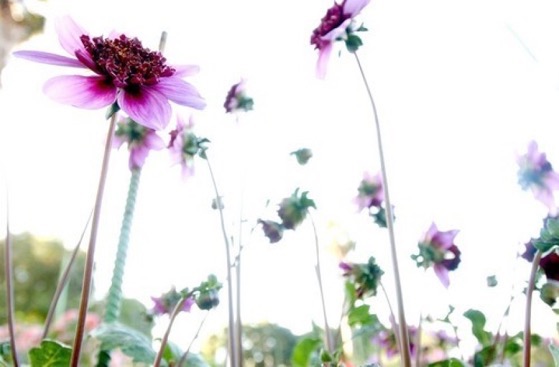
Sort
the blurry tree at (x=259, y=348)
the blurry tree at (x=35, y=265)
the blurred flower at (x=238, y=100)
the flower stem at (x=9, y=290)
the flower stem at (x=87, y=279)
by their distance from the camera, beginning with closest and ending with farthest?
the flower stem at (x=87, y=279) < the flower stem at (x=9, y=290) < the blurred flower at (x=238, y=100) < the blurry tree at (x=259, y=348) < the blurry tree at (x=35, y=265)

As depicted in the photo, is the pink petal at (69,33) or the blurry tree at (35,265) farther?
the blurry tree at (35,265)

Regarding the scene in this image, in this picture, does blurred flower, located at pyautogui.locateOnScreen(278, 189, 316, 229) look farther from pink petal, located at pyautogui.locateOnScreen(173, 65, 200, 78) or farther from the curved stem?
pink petal, located at pyautogui.locateOnScreen(173, 65, 200, 78)

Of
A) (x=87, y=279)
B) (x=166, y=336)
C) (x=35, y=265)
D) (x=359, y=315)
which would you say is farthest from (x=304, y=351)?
(x=35, y=265)

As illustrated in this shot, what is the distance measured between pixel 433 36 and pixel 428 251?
0.51 metres

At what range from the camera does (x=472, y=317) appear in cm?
57

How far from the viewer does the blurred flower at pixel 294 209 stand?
1.86ft

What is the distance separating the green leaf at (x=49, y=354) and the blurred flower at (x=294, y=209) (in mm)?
239

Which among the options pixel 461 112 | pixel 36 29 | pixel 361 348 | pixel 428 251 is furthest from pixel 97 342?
pixel 36 29

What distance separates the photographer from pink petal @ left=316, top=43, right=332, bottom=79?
49cm

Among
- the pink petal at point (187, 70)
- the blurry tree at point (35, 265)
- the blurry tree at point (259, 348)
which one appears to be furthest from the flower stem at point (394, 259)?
the blurry tree at point (35, 265)

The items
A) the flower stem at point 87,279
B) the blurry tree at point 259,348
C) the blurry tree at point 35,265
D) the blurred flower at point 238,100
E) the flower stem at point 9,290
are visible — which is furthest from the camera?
the blurry tree at point 35,265

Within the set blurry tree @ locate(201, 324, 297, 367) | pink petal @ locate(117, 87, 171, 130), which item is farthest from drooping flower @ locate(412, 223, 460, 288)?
blurry tree @ locate(201, 324, 297, 367)

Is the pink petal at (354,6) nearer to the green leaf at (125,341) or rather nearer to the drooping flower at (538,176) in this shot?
the drooping flower at (538,176)

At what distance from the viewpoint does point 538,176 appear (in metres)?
0.54
